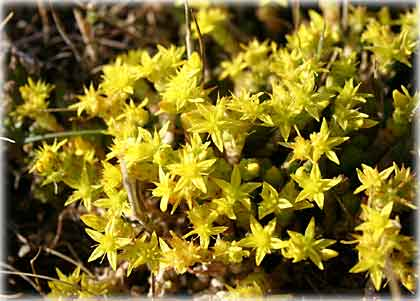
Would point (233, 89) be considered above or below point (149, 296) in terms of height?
above

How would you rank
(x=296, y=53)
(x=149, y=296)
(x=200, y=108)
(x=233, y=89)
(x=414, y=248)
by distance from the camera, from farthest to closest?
(x=233, y=89) < (x=296, y=53) < (x=149, y=296) < (x=200, y=108) < (x=414, y=248)

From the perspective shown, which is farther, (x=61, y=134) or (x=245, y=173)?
(x=61, y=134)

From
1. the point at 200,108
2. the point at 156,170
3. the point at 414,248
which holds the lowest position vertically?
the point at 414,248

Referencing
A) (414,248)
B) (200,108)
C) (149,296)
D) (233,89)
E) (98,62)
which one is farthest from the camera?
(98,62)

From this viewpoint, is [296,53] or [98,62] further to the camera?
[98,62]

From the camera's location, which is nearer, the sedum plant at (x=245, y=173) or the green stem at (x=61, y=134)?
the sedum plant at (x=245, y=173)

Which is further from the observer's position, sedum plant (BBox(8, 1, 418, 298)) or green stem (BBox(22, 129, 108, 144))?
green stem (BBox(22, 129, 108, 144))

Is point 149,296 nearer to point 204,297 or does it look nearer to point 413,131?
point 204,297

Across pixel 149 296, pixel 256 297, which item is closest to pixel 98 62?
pixel 149 296
